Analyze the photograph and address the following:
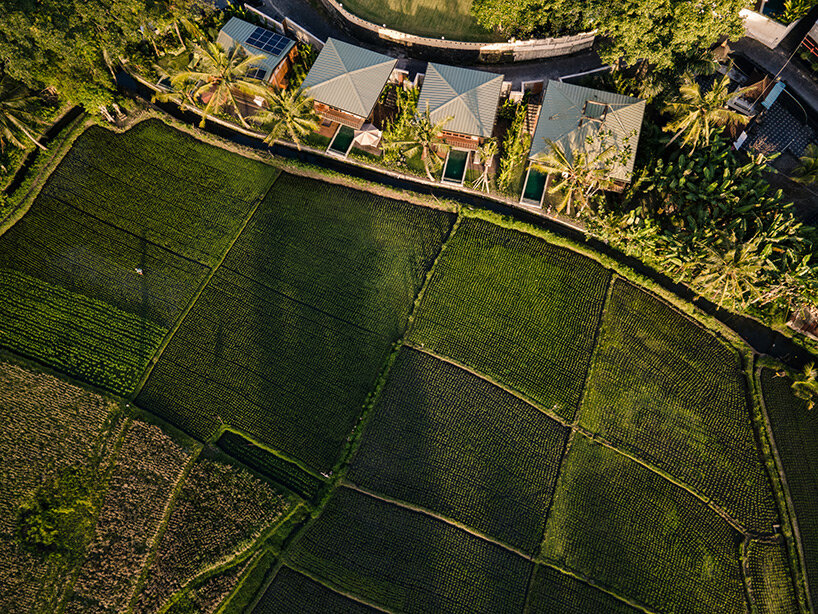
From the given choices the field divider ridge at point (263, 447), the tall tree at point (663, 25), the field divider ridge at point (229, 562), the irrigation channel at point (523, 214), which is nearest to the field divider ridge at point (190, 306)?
the irrigation channel at point (523, 214)

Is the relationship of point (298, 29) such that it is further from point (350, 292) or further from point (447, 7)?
point (350, 292)

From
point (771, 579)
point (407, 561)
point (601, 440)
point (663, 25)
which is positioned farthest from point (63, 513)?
point (663, 25)

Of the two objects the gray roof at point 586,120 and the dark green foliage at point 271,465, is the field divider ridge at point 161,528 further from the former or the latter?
the gray roof at point 586,120

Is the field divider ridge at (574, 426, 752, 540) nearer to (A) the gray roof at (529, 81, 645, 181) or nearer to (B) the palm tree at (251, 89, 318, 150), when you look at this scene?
(A) the gray roof at (529, 81, 645, 181)

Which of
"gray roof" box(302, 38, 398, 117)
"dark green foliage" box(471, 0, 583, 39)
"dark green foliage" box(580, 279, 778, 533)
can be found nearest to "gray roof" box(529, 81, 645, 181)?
"dark green foliage" box(471, 0, 583, 39)

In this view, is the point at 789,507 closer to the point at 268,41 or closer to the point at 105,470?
the point at 105,470
